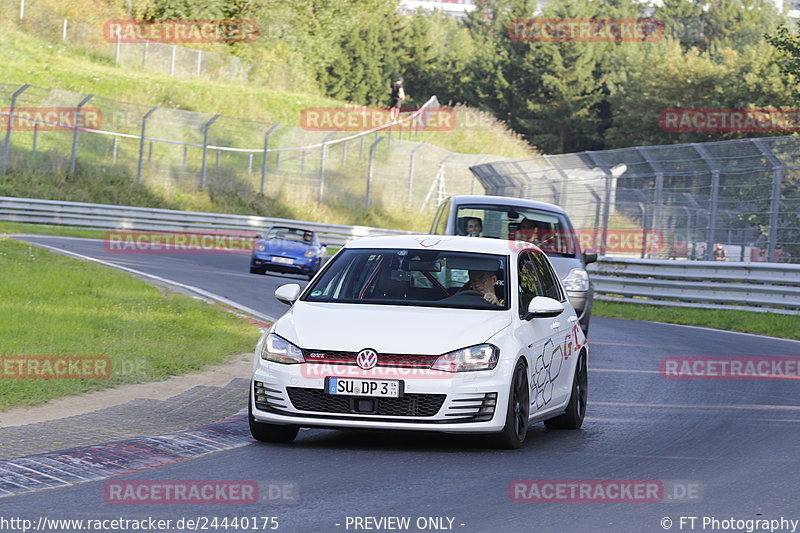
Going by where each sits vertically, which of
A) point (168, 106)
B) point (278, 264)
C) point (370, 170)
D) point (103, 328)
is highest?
point (168, 106)

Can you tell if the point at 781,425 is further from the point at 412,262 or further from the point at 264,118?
the point at 264,118

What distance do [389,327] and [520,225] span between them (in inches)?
318

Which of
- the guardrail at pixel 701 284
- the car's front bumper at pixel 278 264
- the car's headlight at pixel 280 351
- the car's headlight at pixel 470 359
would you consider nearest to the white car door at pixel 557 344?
the car's headlight at pixel 470 359

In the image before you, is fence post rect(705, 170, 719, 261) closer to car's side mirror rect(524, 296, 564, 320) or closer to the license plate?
car's side mirror rect(524, 296, 564, 320)

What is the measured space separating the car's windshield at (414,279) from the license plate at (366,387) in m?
0.98

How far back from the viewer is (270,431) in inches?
339

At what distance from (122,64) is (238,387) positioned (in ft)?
176

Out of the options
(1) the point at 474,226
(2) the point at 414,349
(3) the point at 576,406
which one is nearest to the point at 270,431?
(2) the point at 414,349

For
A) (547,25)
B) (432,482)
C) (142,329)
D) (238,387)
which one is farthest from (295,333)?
(547,25)

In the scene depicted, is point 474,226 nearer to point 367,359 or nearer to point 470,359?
point 470,359

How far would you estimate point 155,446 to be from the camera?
325 inches

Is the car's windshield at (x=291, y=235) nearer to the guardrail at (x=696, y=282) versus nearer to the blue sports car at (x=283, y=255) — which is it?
the blue sports car at (x=283, y=255)

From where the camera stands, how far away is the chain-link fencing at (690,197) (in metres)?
22.3

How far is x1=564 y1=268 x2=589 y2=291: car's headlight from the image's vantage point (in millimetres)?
15719
